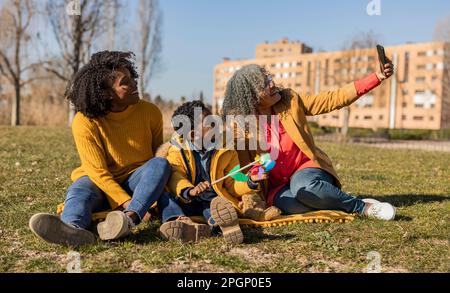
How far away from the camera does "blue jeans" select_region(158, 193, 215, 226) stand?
334cm

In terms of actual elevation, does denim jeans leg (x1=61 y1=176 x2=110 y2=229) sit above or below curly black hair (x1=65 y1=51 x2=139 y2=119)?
below

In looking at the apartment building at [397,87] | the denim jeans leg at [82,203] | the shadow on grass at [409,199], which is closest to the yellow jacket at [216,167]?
the denim jeans leg at [82,203]

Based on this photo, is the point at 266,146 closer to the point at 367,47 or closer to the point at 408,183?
the point at 408,183

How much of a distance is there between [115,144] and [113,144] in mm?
16

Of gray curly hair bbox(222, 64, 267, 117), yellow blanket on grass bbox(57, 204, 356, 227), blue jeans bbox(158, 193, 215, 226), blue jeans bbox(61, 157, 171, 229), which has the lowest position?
yellow blanket on grass bbox(57, 204, 356, 227)

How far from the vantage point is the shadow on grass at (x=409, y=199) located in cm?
462

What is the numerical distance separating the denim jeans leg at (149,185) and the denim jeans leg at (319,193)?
1.12m

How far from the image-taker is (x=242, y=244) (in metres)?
3.06

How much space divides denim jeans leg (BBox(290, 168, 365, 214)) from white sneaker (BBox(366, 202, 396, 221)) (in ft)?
0.29

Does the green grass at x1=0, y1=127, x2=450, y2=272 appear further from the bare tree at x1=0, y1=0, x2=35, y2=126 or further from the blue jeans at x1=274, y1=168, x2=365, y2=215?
the bare tree at x1=0, y1=0, x2=35, y2=126

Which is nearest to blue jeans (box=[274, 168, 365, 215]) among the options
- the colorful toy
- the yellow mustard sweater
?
the colorful toy

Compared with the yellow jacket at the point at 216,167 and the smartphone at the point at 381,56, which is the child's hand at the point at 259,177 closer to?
the yellow jacket at the point at 216,167
